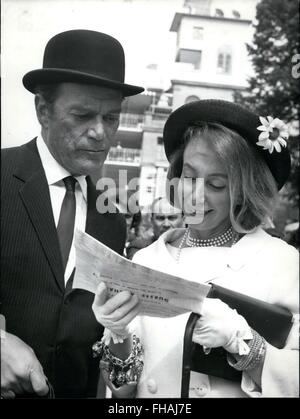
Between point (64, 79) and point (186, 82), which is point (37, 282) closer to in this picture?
point (64, 79)

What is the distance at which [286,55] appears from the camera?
188cm

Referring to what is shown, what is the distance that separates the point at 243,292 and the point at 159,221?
0.47 m

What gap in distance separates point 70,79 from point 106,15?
39cm

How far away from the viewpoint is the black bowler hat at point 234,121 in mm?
1496

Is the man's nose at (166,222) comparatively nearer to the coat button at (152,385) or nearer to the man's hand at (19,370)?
the coat button at (152,385)

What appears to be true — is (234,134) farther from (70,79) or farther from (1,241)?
(1,241)

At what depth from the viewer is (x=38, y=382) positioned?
1437 millimetres

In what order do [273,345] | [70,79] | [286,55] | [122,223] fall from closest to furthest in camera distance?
[273,345] → [70,79] → [122,223] → [286,55]

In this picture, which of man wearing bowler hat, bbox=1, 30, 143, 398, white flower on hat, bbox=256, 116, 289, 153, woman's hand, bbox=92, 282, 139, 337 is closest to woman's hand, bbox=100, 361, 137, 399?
man wearing bowler hat, bbox=1, 30, 143, 398

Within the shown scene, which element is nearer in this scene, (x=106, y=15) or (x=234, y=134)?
(x=234, y=134)

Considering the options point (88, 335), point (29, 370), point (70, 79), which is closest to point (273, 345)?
point (88, 335)

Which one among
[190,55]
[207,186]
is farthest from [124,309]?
[190,55]

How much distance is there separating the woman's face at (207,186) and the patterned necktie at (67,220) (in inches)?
16.3

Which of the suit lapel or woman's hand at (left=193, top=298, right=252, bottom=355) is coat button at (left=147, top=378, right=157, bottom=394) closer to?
woman's hand at (left=193, top=298, right=252, bottom=355)
